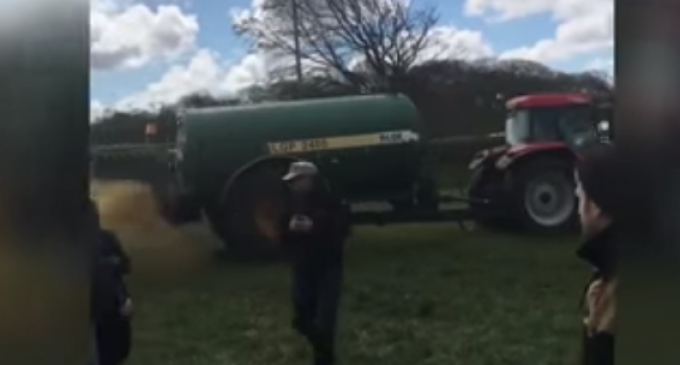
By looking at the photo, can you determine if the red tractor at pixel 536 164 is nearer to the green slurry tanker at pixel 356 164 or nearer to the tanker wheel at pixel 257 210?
the green slurry tanker at pixel 356 164

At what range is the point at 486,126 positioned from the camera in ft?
6.87

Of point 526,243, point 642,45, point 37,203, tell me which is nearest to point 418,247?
point 526,243

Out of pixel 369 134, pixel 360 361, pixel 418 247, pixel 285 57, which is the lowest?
pixel 360 361

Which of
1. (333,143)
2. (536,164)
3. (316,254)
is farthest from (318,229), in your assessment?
(536,164)

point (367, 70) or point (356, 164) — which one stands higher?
point (367, 70)

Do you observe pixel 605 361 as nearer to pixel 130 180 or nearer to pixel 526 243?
pixel 526 243

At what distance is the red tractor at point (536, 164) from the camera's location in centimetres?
202

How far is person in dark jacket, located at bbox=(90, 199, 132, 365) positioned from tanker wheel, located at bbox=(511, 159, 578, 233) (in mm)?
684

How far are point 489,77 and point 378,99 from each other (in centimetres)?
19

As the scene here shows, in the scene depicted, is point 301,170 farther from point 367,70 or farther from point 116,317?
point 116,317

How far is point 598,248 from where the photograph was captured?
200 cm

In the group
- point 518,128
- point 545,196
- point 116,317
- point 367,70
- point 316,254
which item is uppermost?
point 367,70

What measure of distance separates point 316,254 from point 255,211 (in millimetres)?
131

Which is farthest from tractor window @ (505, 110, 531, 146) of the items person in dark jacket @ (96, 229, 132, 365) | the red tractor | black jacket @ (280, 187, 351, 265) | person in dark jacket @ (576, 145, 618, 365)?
person in dark jacket @ (96, 229, 132, 365)
